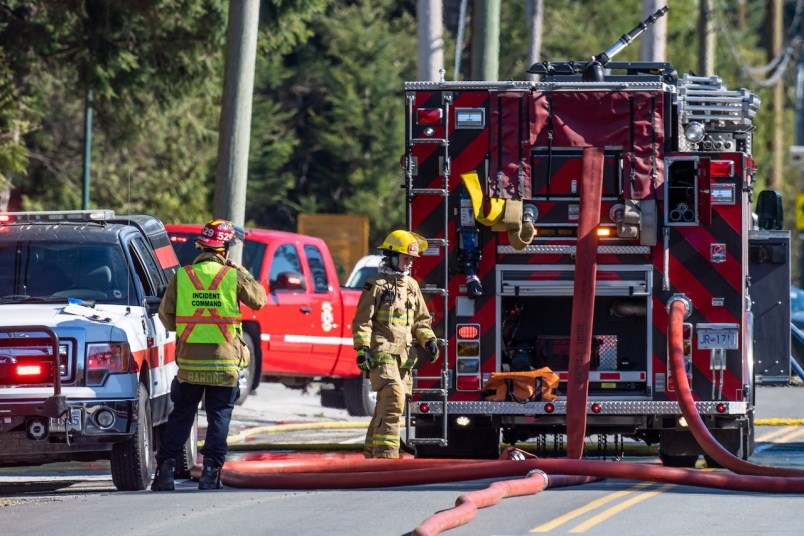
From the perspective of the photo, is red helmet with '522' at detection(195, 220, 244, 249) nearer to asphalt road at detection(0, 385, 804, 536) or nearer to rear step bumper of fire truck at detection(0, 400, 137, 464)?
rear step bumper of fire truck at detection(0, 400, 137, 464)

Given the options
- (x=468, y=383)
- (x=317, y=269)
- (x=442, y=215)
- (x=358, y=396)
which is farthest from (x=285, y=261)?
(x=468, y=383)

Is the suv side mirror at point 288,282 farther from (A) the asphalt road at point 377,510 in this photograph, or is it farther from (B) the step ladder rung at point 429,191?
(B) the step ladder rung at point 429,191

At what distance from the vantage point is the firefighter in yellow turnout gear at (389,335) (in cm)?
1289

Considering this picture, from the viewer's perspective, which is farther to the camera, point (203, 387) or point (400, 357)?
point (400, 357)

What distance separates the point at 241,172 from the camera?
705 inches

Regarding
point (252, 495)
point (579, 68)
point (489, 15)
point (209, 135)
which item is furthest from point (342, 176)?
point (252, 495)

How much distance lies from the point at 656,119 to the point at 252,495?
4147mm

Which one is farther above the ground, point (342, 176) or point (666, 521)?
point (342, 176)

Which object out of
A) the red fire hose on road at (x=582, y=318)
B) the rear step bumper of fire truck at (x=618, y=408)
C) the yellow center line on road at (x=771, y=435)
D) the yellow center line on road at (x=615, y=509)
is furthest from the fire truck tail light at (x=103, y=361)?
the yellow center line on road at (x=771, y=435)

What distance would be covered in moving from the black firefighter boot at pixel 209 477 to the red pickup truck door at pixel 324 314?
24.2ft

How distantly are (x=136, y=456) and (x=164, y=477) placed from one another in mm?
307

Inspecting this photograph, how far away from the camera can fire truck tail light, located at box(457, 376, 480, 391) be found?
1299cm

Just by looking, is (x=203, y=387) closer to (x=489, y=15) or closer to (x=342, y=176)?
(x=489, y=15)

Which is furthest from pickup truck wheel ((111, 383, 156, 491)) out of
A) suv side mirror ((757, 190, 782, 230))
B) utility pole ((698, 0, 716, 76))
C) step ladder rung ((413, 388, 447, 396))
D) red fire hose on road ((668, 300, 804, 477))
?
utility pole ((698, 0, 716, 76))
